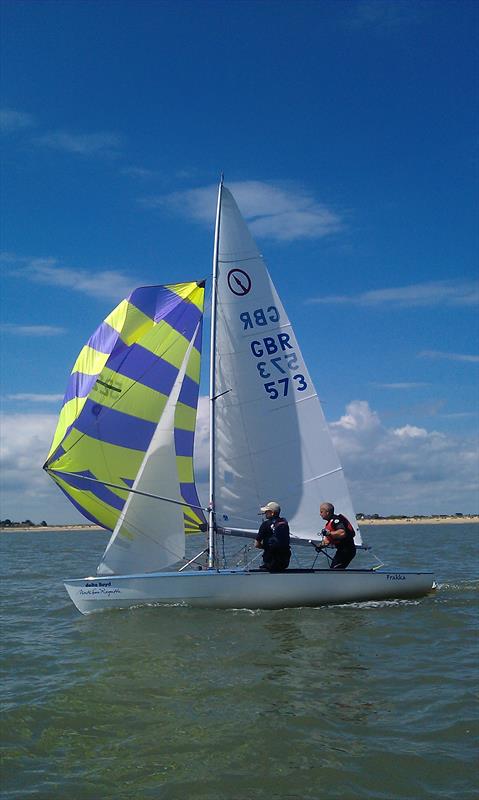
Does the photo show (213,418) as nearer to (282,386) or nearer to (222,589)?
(282,386)

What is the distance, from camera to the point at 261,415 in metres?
14.5

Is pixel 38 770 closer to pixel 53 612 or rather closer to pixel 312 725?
pixel 312 725

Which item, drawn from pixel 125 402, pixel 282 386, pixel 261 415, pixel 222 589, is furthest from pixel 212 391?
pixel 222 589

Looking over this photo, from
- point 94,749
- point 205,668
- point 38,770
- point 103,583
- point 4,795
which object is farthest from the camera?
point 103,583

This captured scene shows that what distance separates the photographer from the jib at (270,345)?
573 inches

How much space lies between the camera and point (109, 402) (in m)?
14.1

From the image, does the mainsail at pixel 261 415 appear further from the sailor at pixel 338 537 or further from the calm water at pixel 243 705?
the calm water at pixel 243 705

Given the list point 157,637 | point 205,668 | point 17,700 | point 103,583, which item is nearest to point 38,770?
point 17,700

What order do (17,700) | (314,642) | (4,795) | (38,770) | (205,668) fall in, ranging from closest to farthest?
1. (4,795)
2. (38,770)
3. (17,700)
4. (205,668)
5. (314,642)

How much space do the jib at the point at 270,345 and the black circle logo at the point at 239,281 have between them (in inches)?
39.9

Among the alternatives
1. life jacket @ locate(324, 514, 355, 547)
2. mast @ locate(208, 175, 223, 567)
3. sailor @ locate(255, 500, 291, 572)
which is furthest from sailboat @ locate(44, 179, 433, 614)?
life jacket @ locate(324, 514, 355, 547)

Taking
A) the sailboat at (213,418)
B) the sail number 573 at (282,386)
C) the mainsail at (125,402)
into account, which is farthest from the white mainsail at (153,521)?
the sail number 573 at (282,386)

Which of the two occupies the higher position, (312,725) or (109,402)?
(109,402)

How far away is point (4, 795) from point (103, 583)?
719cm
